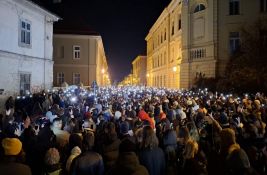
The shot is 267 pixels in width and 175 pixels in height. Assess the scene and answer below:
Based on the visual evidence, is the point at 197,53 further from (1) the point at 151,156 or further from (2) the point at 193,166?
(2) the point at 193,166

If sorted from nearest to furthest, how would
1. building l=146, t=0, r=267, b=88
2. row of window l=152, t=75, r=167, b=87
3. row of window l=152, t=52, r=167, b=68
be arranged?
building l=146, t=0, r=267, b=88
row of window l=152, t=75, r=167, b=87
row of window l=152, t=52, r=167, b=68

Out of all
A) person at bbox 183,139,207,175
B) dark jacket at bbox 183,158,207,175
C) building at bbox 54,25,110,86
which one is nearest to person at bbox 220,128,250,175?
person at bbox 183,139,207,175

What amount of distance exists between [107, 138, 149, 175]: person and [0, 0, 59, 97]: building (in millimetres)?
17877

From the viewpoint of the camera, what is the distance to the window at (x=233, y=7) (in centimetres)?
3616

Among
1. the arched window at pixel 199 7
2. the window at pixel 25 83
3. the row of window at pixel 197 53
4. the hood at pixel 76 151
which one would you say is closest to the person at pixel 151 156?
the hood at pixel 76 151

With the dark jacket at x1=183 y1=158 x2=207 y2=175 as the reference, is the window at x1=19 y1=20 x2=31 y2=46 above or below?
above

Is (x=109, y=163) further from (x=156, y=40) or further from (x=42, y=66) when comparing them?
(x=156, y=40)

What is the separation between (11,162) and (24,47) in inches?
798

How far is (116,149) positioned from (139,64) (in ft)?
327

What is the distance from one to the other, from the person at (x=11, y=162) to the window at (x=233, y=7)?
34388mm

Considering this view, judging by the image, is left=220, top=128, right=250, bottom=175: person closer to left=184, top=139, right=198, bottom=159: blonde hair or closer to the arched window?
left=184, top=139, right=198, bottom=159: blonde hair

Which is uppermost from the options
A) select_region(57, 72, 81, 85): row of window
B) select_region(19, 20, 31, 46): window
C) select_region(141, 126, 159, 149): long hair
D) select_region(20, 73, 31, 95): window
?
select_region(19, 20, 31, 46): window

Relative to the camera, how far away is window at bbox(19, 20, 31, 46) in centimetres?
2380

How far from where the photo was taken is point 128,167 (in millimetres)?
5328
